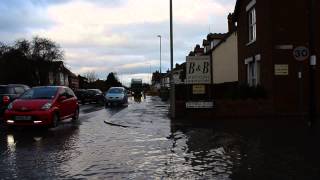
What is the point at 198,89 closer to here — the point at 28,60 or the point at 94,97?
the point at 94,97

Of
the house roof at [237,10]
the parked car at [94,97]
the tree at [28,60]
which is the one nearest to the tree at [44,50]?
the tree at [28,60]

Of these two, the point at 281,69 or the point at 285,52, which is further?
the point at 285,52

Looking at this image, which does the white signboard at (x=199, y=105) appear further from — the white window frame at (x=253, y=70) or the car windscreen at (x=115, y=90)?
the car windscreen at (x=115, y=90)

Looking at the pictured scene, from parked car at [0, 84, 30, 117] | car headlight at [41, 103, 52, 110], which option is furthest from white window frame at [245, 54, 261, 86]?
parked car at [0, 84, 30, 117]

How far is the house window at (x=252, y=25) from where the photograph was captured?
2603 centimetres

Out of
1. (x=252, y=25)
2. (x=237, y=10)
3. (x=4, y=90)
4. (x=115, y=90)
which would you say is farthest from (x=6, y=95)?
(x=115, y=90)

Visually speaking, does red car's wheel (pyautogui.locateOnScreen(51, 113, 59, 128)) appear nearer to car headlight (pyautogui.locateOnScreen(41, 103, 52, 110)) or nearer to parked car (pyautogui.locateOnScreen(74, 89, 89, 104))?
car headlight (pyautogui.locateOnScreen(41, 103, 52, 110))

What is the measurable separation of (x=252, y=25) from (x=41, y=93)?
40.3 ft

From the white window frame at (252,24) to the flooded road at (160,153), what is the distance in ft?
30.4

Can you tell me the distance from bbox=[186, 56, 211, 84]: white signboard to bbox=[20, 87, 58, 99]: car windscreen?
20.4 ft

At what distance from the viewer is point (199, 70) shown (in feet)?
76.0

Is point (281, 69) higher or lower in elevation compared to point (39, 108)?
higher

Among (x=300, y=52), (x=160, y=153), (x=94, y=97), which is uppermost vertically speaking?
(x=300, y=52)

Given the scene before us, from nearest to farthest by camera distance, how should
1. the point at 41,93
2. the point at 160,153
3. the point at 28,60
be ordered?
the point at 160,153 → the point at 41,93 → the point at 28,60
